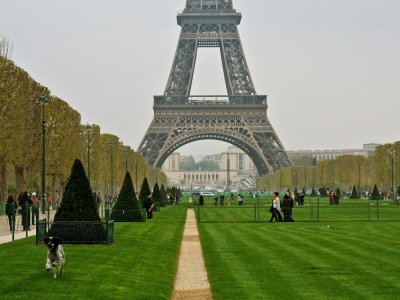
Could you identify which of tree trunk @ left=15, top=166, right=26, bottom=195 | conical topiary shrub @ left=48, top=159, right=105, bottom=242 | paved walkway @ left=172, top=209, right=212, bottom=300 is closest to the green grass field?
paved walkway @ left=172, top=209, right=212, bottom=300

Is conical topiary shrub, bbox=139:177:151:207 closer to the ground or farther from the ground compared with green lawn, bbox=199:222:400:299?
farther from the ground

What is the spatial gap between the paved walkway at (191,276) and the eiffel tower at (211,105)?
99874 millimetres

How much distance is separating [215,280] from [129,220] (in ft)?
79.0

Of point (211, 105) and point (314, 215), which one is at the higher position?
point (211, 105)

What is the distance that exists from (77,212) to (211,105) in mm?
108200

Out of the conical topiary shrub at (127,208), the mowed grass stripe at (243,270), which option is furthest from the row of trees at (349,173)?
the mowed grass stripe at (243,270)

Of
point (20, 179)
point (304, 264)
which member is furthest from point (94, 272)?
point (20, 179)

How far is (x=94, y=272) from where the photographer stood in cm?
1753

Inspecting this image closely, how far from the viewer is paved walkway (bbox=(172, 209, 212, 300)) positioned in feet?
52.0

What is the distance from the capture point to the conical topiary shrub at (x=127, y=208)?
4088 centimetres

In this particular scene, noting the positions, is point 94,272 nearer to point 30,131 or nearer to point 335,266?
point 335,266

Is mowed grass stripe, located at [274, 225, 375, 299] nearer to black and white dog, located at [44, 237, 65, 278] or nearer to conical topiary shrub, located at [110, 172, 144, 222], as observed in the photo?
black and white dog, located at [44, 237, 65, 278]

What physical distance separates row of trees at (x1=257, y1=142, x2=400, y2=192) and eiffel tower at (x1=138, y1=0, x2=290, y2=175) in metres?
4.97

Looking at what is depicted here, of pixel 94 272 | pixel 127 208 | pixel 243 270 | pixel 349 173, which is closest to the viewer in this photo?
pixel 94 272
